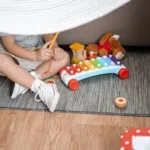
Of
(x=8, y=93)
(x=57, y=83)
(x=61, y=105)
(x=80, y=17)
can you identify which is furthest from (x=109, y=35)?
(x=80, y=17)

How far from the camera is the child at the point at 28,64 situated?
1175 millimetres

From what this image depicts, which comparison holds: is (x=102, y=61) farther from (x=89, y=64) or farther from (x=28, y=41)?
(x=28, y=41)

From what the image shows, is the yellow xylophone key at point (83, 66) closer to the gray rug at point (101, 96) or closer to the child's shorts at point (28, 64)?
the gray rug at point (101, 96)

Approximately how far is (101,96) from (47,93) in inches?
9.2

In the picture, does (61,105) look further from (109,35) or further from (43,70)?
(109,35)

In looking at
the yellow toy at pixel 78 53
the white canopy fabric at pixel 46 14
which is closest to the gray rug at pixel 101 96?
the yellow toy at pixel 78 53

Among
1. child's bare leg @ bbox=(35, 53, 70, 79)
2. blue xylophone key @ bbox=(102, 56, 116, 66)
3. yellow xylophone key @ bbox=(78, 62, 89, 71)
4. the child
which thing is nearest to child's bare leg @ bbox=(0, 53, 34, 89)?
the child

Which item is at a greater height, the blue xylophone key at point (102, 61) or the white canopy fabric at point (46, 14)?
the white canopy fabric at point (46, 14)

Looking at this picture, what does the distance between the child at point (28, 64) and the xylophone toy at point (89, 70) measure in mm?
61

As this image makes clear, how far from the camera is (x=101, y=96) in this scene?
3.99ft

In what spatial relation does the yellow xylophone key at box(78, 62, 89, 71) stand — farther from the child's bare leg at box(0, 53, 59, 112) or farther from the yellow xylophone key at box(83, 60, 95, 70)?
the child's bare leg at box(0, 53, 59, 112)

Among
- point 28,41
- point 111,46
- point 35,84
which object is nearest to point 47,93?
point 35,84

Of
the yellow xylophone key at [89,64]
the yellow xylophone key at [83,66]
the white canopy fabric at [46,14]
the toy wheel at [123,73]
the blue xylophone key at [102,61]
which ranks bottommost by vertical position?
the toy wheel at [123,73]

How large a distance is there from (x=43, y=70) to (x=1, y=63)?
0.21m
